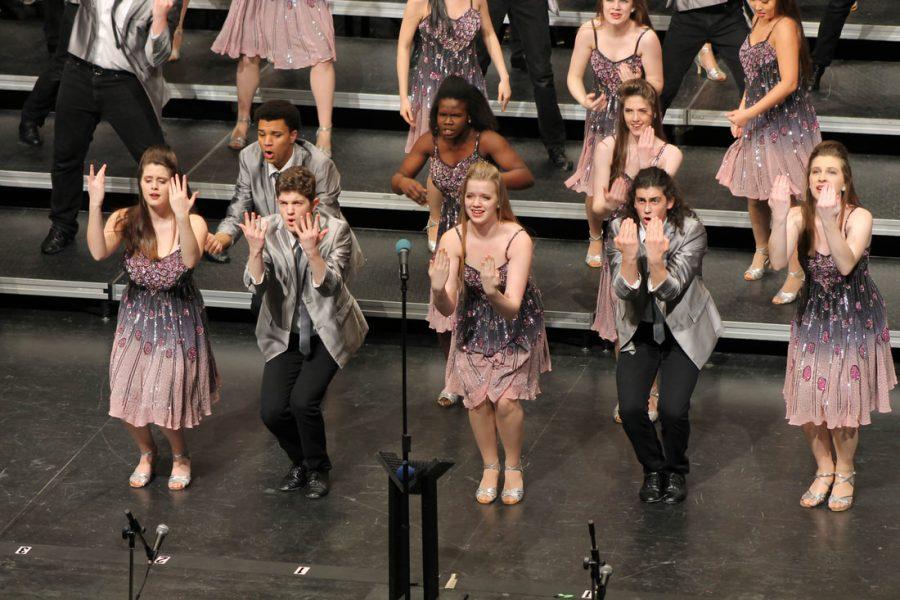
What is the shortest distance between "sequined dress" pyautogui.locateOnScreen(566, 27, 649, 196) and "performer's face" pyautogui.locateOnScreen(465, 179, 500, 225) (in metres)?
1.42

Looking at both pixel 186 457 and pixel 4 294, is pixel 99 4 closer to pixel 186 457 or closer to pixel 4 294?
pixel 4 294

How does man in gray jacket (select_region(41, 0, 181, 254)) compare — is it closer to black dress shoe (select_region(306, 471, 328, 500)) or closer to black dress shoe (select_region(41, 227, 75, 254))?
black dress shoe (select_region(41, 227, 75, 254))

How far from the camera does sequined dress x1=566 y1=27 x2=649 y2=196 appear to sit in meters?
7.02

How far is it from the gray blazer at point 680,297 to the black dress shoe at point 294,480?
135 cm

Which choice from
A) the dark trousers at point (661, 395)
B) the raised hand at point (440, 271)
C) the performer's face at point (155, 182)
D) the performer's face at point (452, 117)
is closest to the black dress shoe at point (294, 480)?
the raised hand at point (440, 271)

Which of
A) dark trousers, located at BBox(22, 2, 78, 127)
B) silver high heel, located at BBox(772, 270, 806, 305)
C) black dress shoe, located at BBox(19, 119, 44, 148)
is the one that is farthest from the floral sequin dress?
black dress shoe, located at BBox(19, 119, 44, 148)

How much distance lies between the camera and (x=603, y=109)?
7.16 metres

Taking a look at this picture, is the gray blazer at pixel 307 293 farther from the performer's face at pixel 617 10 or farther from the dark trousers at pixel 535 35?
the dark trousers at pixel 535 35

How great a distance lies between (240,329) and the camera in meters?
7.58

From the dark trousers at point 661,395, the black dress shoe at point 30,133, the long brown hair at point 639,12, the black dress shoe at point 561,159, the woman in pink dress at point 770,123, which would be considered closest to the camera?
the dark trousers at point 661,395

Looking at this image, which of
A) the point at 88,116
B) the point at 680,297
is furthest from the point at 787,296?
the point at 88,116

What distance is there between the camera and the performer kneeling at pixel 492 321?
5.68 meters

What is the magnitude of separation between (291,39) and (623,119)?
2283 millimetres

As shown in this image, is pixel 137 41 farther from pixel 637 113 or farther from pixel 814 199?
pixel 814 199
